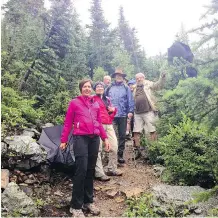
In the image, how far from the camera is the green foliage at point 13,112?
27.8ft

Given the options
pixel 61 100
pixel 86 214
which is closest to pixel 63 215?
pixel 86 214

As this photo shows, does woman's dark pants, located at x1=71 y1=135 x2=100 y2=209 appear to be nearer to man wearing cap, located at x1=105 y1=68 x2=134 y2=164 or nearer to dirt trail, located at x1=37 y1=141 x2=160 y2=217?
dirt trail, located at x1=37 y1=141 x2=160 y2=217

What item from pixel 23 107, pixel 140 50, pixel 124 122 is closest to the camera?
pixel 124 122

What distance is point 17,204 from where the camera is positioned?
5.27m

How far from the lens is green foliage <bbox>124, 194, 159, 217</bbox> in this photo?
552 centimetres

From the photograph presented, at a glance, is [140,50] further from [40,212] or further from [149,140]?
[40,212]

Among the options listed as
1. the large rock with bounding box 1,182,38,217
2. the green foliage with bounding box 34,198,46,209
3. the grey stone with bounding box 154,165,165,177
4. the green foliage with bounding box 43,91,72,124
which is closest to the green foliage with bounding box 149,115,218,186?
the grey stone with bounding box 154,165,165,177

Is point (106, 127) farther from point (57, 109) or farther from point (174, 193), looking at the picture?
point (57, 109)

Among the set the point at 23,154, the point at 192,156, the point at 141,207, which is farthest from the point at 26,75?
the point at 141,207

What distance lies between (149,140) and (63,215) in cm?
517

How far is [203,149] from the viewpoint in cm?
671

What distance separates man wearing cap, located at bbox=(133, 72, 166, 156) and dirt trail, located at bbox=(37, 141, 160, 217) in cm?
159

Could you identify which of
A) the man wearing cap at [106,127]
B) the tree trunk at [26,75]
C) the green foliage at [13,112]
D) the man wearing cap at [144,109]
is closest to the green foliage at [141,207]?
the man wearing cap at [106,127]

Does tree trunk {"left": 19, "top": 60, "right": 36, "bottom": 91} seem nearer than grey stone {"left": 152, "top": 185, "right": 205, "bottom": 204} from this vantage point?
No
